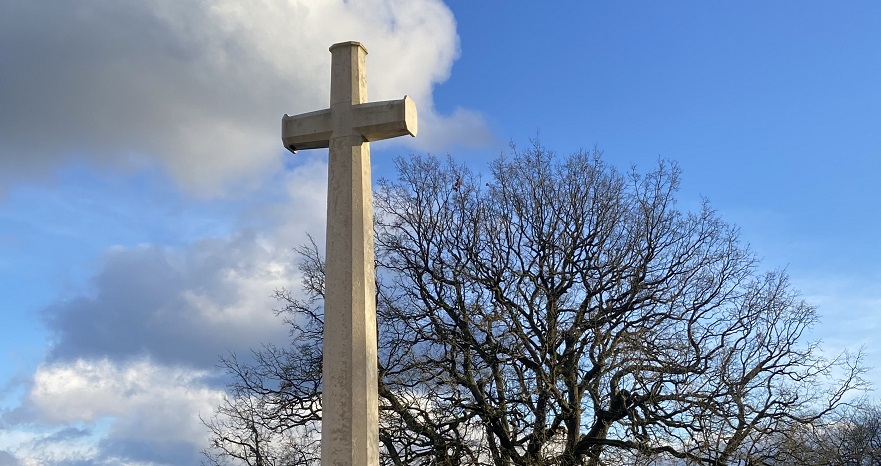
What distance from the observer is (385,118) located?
277 inches

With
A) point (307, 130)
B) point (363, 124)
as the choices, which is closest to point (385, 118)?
point (363, 124)

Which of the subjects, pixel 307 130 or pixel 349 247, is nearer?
pixel 349 247

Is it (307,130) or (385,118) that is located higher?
(307,130)

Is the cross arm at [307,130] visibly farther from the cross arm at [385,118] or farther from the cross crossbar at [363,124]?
the cross arm at [385,118]

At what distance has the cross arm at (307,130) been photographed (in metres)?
7.27

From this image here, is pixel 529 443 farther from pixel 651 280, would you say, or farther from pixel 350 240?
pixel 350 240

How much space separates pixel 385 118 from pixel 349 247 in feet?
3.38

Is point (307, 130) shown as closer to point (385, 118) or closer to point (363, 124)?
point (363, 124)

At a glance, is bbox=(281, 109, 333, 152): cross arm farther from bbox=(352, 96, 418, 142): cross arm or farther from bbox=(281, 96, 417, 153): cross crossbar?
bbox=(352, 96, 418, 142): cross arm

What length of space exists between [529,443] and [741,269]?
4.94 m

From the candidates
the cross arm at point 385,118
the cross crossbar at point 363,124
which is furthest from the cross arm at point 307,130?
the cross arm at point 385,118

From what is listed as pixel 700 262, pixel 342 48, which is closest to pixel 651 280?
pixel 700 262

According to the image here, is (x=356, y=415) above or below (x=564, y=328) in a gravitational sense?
below

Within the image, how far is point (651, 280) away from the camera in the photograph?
1558cm
